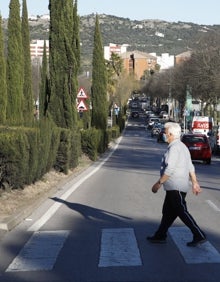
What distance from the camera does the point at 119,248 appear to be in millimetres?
9469

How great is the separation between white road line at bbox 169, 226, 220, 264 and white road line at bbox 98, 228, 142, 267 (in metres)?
0.65

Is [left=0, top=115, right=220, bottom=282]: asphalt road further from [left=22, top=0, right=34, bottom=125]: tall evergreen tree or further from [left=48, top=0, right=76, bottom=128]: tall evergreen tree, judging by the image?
[left=22, top=0, right=34, bottom=125]: tall evergreen tree

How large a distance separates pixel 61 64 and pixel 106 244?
59.2 ft

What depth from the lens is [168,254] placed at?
8.90 metres

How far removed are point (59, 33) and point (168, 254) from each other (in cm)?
1908

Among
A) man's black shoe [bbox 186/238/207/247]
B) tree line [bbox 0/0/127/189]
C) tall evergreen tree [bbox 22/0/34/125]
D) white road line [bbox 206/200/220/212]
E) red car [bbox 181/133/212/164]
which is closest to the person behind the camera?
man's black shoe [bbox 186/238/207/247]

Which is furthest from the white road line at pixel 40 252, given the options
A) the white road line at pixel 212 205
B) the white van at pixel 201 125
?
the white van at pixel 201 125

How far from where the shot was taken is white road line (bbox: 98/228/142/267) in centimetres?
848

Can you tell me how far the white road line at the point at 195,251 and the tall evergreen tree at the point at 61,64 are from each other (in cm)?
1716

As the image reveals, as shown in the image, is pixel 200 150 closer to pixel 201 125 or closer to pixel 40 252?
pixel 201 125

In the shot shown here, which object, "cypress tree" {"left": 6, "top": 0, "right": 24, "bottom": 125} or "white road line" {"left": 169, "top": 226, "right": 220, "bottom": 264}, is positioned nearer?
"white road line" {"left": 169, "top": 226, "right": 220, "bottom": 264}

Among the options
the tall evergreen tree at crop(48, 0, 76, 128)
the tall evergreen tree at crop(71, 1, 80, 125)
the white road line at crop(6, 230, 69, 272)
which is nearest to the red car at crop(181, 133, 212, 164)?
the tall evergreen tree at crop(71, 1, 80, 125)

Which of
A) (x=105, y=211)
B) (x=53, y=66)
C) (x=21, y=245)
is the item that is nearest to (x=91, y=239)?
(x=21, y=245)

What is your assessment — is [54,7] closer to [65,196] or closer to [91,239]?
[65,196]
